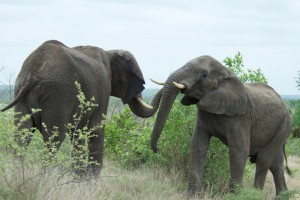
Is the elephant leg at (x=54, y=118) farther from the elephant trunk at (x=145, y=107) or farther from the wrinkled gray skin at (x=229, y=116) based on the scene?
the elephant trunk at (x=145, y=107)

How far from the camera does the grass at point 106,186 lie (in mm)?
6465

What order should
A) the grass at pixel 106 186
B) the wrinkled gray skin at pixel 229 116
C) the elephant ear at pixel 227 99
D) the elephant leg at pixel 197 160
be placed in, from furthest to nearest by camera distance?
the elephant leg at pixel 197 160 → the elephant ear at pixel 227 99 → the wrinkled gray skin at pixel 229 116 → the grass at pixel 106 186

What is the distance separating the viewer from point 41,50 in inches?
312

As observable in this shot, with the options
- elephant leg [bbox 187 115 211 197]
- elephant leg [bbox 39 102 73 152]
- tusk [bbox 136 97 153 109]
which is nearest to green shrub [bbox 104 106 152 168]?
tusk [bbox 136 97 153 109]

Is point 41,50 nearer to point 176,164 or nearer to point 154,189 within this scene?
point 154,189

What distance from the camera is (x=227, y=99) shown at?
8703mm

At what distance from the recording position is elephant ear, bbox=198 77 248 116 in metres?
8.50

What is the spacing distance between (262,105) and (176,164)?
1838 millimetres

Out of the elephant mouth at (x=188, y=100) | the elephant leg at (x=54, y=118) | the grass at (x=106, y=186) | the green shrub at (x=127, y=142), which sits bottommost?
the green shrub at (x=127, y=142)

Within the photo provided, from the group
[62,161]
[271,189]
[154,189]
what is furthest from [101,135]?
[271,189]

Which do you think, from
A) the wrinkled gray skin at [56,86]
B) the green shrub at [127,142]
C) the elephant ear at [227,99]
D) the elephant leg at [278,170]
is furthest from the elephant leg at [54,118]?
the elephant leg at [278,170]

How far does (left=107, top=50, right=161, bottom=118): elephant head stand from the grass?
1.01 meters

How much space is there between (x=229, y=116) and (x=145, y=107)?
1.78m

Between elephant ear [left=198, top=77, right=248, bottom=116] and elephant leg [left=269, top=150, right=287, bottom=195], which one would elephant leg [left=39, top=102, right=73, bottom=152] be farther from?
elephant leg [left=269, top=150, right=287, bottom=195]
